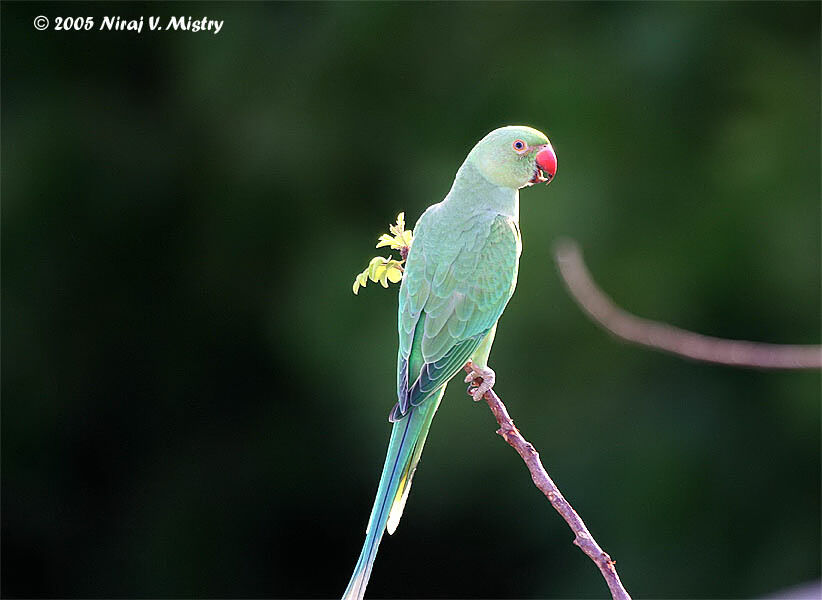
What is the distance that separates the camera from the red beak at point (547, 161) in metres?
1.33

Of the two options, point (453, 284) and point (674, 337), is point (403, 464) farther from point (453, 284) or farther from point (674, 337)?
point (674, 337)

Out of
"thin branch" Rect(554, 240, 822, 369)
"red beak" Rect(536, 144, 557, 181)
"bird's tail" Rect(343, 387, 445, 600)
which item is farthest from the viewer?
"red beak" Rect(536, 144, 557, 181)

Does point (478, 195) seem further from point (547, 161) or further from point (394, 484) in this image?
point (394, 484)

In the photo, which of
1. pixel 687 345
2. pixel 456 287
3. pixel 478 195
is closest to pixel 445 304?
pixel 456 287

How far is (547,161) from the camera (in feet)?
4.38

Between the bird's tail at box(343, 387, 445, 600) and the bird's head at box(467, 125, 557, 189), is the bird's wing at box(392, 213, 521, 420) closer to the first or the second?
the bird's tail at box(343, 387, 445, 600)

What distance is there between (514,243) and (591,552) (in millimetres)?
480

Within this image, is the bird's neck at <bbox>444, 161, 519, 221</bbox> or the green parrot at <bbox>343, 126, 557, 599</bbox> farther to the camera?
the bird's neck at <bbox>444, 161, 519, 221</bbox>

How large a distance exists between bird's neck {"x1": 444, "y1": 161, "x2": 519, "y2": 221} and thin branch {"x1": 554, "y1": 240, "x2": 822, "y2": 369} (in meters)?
0.11

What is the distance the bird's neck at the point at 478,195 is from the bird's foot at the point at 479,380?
0.24 metres

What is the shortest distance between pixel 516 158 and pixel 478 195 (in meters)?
0.08

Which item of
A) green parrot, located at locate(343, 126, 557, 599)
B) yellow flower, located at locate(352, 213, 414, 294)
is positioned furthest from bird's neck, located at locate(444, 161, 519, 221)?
yellow flower, located at locate(352, 213, 414, 294)

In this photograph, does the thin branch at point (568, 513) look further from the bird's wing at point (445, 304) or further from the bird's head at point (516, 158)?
the bird's head at point (516, 158)

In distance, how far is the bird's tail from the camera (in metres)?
0.99
